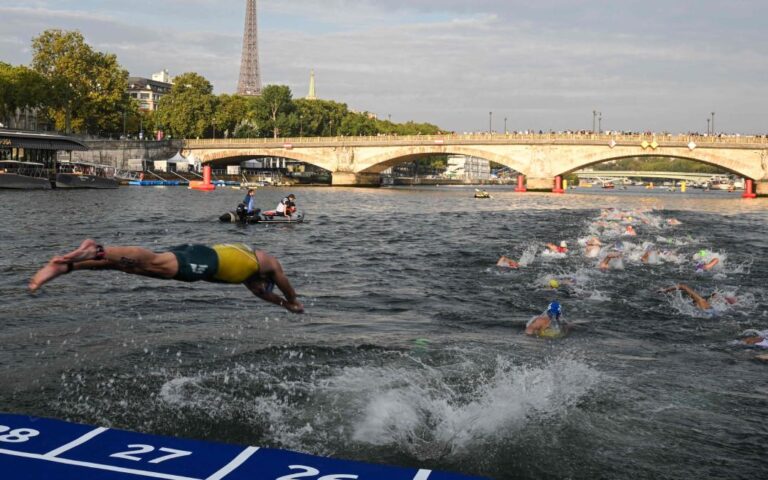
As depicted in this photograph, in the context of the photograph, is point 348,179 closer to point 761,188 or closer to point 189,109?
point 189,109

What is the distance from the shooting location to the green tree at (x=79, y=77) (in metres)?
98.9

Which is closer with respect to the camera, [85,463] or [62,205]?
[85,463]

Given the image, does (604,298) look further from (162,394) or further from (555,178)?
(555,178)

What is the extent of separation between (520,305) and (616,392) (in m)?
6.99

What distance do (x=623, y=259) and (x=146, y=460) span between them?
851 inches

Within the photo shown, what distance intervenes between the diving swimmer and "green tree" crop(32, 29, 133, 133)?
9565 cm

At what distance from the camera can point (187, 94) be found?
11969cm

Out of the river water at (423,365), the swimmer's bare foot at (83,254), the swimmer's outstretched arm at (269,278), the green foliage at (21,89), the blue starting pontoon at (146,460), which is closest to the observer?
the blue starting pontoon at (146,460)

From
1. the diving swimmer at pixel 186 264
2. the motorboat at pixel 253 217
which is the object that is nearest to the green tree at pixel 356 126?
the motorboat at pixel 253 217

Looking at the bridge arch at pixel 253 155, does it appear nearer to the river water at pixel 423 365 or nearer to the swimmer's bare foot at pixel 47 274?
the river water at pixel 423 365

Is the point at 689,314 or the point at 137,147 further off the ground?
the point at 137,147

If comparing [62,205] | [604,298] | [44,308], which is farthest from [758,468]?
[62,205]

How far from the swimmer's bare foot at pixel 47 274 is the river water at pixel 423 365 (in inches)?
111

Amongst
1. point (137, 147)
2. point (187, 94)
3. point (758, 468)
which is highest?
point (187, 94)
